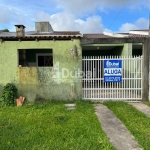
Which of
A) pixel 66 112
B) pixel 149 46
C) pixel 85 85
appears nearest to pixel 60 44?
pixel 85 85

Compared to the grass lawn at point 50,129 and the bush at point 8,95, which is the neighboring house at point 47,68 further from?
the grass lawn at point 50,129

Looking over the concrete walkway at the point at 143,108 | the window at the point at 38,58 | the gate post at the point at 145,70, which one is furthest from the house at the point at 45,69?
the window at the point at 38,58

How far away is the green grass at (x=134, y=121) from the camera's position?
4.33 metres

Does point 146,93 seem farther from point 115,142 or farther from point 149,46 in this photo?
point 115,142

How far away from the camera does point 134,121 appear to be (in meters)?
5.66

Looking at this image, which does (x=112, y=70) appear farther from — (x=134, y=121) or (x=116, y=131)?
(x=116, y=131)

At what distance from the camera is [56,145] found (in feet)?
13.0

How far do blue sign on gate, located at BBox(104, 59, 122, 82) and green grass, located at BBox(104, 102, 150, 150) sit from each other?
1103 millimetres

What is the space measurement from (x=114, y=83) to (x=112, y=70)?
0.75 m

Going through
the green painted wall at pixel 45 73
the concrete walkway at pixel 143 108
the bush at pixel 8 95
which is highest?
the green painted wall at pixel 45 73

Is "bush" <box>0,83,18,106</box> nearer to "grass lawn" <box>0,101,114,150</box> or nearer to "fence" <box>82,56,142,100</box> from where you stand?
"grass lawn" <box>0,101,114,150</box>

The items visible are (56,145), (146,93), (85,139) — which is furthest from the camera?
(146,93)

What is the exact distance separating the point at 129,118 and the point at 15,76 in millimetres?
5108

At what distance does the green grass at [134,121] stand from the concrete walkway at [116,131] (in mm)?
156
